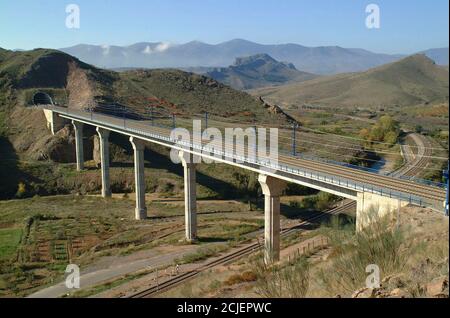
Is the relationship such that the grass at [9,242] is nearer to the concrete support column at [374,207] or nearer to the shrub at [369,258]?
the concrete support column at [374,207]

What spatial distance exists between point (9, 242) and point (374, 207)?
33.7 meters

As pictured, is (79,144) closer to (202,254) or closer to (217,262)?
(202,254)

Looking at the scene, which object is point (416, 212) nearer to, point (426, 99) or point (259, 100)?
point (259, 100)

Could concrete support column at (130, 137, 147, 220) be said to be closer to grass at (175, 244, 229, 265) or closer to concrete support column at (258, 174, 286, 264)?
grass at (175, 244, 229, 265)

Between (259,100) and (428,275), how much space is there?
101 meters

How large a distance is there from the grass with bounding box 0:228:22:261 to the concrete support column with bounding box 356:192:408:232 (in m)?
28.9

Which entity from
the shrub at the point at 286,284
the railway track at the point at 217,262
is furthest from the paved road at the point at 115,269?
the shrub at the point at 286,284

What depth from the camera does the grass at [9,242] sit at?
120 ft

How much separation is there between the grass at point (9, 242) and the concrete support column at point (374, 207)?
28939mm

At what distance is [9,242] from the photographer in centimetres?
4012

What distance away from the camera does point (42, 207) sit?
5203cm

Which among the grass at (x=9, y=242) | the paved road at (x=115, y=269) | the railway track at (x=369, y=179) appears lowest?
the grass at (x=9, y=242)

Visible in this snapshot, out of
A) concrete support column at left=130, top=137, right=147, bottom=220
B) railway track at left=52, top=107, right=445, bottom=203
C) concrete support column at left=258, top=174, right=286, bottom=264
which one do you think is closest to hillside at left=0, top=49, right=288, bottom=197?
concrete support column at left=130, top=137, right=147, bottom=220

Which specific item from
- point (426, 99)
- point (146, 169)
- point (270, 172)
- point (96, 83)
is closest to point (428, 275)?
point (270, 172)
